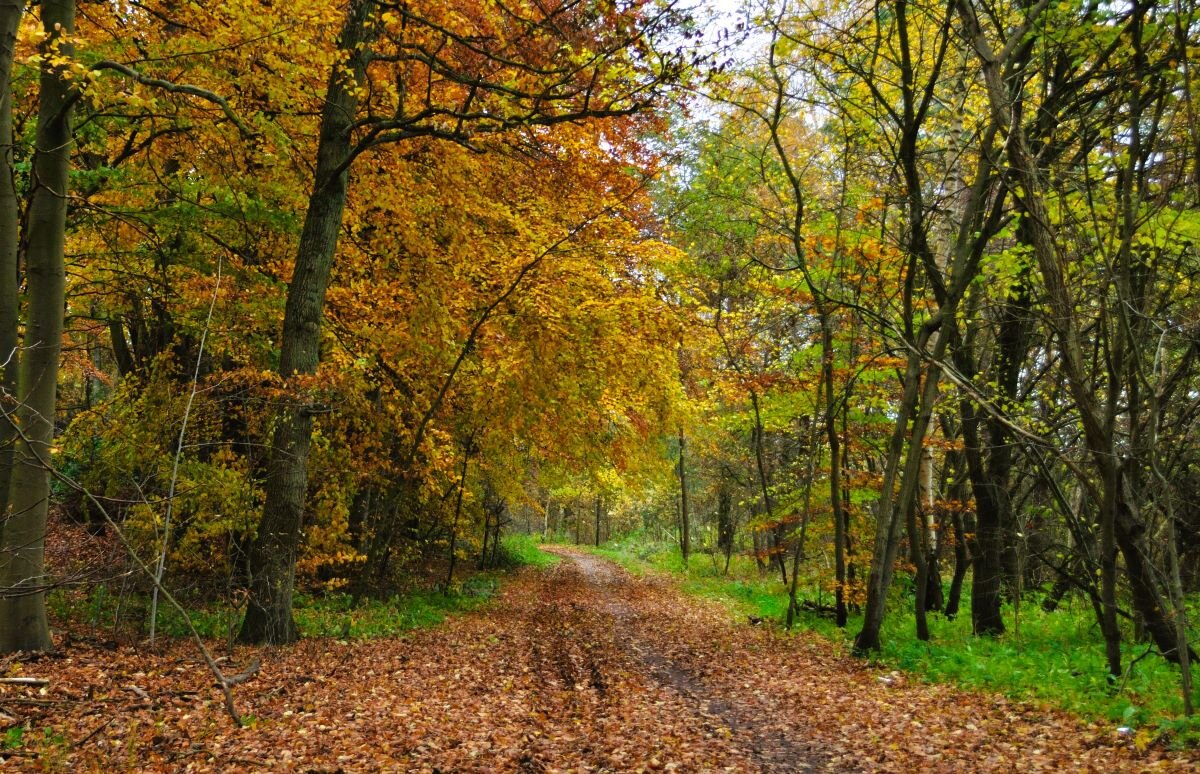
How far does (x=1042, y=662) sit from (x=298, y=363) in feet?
31.7

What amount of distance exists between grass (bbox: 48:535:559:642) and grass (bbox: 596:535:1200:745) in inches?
259

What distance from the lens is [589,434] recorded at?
54.0ft

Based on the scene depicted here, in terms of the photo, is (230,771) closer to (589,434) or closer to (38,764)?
(38,764)

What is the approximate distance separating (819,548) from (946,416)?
14.7 feet

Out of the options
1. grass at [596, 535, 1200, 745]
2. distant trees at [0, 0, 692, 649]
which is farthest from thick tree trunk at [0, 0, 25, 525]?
grass at [596, 535, 1200, 745]

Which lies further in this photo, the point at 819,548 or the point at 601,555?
the point at 601,555

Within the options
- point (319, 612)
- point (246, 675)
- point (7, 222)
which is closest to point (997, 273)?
point (246, 675)

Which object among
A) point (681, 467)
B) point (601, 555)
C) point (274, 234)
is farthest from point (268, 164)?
point (601, 555)

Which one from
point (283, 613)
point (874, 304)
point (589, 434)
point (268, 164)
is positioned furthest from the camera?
point (589, 434)

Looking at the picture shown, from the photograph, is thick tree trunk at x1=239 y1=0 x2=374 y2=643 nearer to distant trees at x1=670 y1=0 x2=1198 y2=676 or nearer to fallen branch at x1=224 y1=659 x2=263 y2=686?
fallen branch at x1=224 y1=659 x2=263 y2=686

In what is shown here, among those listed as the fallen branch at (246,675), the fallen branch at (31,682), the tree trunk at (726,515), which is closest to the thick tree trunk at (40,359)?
the fallen branch at (31,682)

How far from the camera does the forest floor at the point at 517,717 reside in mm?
5086

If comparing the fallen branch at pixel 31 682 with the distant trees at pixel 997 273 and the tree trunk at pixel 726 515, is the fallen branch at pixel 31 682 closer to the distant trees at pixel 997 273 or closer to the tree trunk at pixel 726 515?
the distant trees at pixel 997 273

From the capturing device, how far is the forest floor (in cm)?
509
